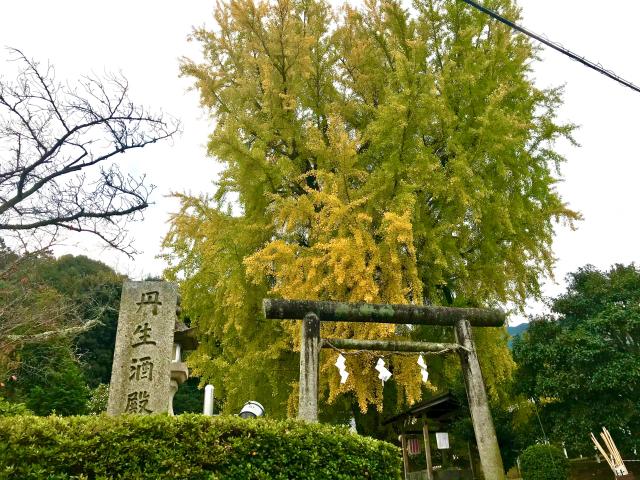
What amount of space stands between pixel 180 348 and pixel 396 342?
6659mm

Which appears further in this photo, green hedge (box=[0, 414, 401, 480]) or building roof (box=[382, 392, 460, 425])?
building roof (box=[382, 392, 460, 425])

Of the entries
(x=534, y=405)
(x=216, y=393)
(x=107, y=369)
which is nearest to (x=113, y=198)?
(x=216, y=393)

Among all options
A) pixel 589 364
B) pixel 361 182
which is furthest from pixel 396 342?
pixel 589 364

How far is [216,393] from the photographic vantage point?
9.74 m

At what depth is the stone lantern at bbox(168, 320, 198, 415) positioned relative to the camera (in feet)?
29.5

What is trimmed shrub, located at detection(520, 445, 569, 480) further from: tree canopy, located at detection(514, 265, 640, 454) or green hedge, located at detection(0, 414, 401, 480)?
green hedge, located at detection(0, 414, 401, 480)

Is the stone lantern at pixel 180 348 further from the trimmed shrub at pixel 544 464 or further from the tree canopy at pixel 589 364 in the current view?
the tree canopy at pixel 589 364

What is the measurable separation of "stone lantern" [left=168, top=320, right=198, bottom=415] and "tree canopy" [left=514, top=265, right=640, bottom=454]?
8929mm

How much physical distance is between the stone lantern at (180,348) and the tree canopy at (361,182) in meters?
0.45

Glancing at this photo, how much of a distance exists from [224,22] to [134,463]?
9.62m

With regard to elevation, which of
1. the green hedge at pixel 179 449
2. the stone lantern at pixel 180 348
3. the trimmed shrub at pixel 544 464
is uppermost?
the stone lantern at pixel 180 348

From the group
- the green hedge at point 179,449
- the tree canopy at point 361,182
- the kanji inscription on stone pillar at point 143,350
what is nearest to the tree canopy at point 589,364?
the tree canopy at point 361,182

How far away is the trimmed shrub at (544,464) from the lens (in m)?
10.6

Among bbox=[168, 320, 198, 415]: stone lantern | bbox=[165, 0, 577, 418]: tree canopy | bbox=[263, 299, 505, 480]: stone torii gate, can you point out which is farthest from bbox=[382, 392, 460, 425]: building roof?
bbox=[263, 299, 505, 480]: stone torii gate
